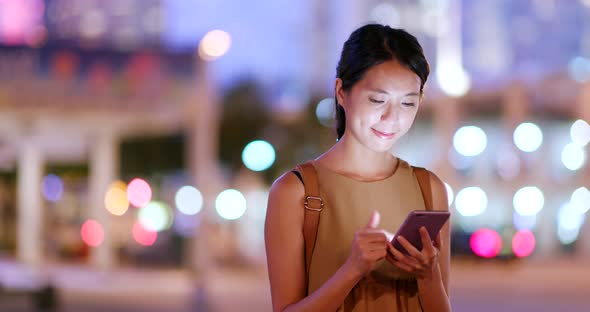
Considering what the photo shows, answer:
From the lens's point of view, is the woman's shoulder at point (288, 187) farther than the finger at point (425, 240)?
Yes

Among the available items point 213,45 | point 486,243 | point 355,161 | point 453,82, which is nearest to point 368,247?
point 355,161

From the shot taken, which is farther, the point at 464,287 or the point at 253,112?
the point at 253,112

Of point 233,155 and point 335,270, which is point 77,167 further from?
point 335,270

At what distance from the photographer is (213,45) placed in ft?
83.3

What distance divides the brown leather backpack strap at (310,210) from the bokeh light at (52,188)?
36196 mm

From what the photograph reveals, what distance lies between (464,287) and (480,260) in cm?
884

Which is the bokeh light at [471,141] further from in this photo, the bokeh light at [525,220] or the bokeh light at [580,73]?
the bokeh light at [580,73]

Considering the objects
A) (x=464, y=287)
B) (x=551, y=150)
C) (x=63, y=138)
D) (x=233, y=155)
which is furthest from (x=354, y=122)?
(x=551, y=150)

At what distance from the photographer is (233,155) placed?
43688 mm

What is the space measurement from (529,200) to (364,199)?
41516 millimetres

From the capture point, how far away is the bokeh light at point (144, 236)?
37956 millimetres

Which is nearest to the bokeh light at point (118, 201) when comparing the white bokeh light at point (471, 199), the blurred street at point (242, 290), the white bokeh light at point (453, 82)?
the white bokeh light at point (471, 199)

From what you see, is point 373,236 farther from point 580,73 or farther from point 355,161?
point 580,73

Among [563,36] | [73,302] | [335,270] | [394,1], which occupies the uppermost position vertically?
[394,1]
